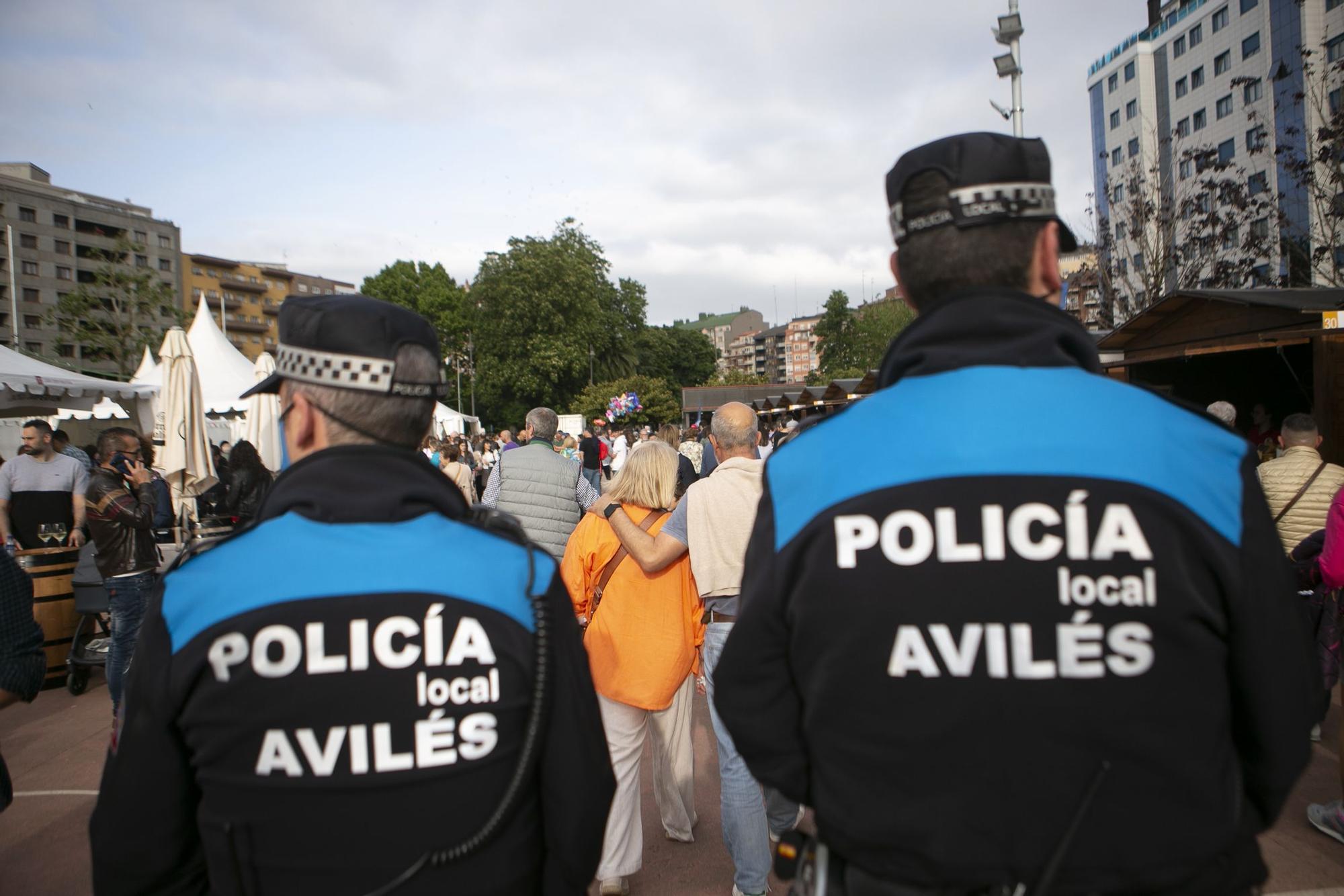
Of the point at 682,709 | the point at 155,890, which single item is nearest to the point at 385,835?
the point at 155,890

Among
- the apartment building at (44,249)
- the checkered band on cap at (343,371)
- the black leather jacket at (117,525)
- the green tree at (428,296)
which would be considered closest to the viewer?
the checkered band on cap at (343,371)

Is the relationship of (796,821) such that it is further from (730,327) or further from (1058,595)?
(730,327)

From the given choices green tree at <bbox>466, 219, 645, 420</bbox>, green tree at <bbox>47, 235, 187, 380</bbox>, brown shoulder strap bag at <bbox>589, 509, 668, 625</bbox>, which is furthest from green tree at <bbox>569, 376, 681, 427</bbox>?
brown shoulder strap bag at <bbox>589, 509, 668, 625</bbox>

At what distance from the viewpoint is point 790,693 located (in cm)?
147

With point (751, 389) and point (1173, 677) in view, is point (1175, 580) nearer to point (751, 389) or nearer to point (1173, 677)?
point (1173, 677)

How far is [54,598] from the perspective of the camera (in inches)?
276

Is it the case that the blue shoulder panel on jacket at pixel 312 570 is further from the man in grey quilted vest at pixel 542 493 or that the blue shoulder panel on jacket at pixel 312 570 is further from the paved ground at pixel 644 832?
the man in grey quilted vest at pixel 542 493

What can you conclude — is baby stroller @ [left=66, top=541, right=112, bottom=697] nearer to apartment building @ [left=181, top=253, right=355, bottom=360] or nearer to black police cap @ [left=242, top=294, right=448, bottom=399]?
black police cap @ [left=242, top=294, right=448, bottom=399]

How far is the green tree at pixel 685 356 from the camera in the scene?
88.0 m

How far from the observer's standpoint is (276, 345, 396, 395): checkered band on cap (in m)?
1.55

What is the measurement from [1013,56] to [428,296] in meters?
53.0

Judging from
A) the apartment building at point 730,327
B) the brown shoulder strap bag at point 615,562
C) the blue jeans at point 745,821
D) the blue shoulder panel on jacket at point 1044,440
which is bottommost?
the blue jeans at point 745,821

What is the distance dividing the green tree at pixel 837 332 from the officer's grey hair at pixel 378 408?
7362 centimetres

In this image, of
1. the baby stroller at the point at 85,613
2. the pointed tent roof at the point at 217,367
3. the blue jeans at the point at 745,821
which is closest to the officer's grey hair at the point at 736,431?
the blue jeans at the point at 745,821
